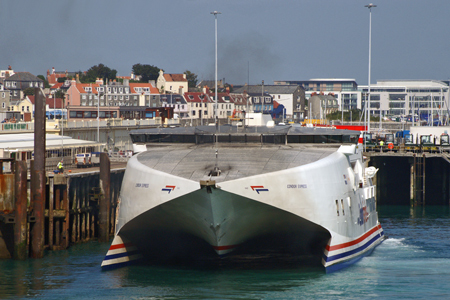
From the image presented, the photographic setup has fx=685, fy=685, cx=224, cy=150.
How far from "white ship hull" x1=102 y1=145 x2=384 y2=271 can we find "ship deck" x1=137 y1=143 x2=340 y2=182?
186 millimetres

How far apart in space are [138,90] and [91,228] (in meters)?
104

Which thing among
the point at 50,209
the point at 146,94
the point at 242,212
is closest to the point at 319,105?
the point at 146,94

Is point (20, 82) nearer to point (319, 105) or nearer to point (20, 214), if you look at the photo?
point (319, 105)

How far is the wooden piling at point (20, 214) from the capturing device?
32.7 m

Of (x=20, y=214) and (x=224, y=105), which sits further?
(x=224, y=105)

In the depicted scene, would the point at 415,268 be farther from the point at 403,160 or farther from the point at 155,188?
the point at 403,160

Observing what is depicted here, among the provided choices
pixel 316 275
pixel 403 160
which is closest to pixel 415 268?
pixel 316 275

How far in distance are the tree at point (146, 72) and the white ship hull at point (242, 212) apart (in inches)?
6325

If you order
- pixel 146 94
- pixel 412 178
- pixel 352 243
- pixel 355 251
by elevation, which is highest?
pixel 146 94

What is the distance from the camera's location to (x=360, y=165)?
35188mm

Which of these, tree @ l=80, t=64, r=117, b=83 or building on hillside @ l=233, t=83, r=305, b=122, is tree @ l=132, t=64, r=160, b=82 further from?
building on hillside @ l=233, t=83, r=305, b=122

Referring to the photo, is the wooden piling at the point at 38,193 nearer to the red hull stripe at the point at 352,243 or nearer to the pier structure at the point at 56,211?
the pier structure at the point at 56,211

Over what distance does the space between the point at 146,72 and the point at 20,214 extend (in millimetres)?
158408

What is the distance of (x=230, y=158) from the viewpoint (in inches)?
1086
